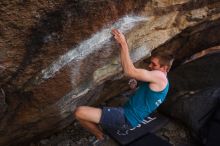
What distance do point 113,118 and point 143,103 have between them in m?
0.41

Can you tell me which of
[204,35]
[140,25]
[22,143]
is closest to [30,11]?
[140,25]

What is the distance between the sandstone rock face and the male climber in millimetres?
237

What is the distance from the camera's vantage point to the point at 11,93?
430cm

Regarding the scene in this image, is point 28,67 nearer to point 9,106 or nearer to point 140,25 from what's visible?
point 9,106

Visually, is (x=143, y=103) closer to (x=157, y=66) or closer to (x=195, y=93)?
(x=157, y=66)

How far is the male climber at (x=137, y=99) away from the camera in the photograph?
4.50 m

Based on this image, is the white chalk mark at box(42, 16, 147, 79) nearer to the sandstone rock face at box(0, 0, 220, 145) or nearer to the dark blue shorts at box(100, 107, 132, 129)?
the sandstone rock face at box(0, 0, 220, 145)

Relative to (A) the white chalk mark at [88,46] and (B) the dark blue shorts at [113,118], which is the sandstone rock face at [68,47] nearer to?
(A) the white chalk mark at [88,46]

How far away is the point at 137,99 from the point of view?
16.0 feet

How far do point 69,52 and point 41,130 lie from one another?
1388 millimetres

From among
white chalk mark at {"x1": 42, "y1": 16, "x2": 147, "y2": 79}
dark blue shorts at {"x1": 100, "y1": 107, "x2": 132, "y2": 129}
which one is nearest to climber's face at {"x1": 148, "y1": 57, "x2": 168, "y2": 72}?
white chalk mark at {"x1": 42, "y1": 16, "x2": 147, "y2": 79}

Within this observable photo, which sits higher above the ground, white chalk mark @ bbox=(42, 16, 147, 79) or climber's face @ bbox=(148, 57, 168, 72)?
white chalk mark @ bbox=(42, 16, 147, 79)

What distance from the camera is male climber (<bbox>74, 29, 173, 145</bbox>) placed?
4.50 metres

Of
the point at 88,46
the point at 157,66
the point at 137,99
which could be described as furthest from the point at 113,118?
the point at 88,46
